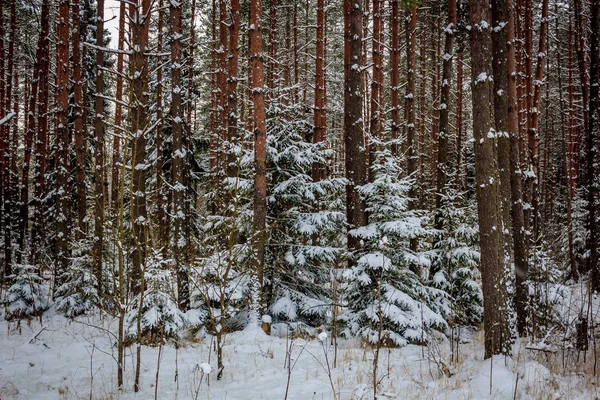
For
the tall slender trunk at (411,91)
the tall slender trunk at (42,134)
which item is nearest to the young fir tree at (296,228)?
the tall slender trunk at (411,91)

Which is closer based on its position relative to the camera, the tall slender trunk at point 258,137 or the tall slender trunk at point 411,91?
the tall slender trunk at point 258,137

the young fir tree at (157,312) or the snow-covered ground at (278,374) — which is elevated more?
the young fir tree at (157,312)

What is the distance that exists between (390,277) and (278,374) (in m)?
3.41

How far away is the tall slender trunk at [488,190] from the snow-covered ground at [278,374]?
1.97 ft

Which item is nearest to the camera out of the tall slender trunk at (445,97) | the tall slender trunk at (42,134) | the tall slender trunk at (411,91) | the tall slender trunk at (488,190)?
the tall slender trunk at (488,190)

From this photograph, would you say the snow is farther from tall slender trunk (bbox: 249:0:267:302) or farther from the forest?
tall slender trunk (bbox: 249:0:267:302)

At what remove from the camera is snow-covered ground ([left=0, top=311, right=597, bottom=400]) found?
4867mm

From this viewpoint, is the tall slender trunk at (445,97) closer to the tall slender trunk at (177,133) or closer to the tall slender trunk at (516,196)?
the tall slender trunk at (516,196)

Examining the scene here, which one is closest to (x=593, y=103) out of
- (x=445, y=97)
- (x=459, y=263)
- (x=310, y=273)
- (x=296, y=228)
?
(x=445, y=97)

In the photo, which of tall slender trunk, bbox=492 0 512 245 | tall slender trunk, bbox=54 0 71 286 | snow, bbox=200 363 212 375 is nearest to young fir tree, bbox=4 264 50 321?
tall slender trunk, bbox=54 0 71 286

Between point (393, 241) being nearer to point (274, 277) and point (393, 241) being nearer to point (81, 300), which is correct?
point (274, 277)

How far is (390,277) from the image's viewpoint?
812 centimetres

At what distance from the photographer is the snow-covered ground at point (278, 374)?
4867 millimetres

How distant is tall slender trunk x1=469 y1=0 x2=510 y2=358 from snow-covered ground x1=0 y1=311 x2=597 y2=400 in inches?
23.6
